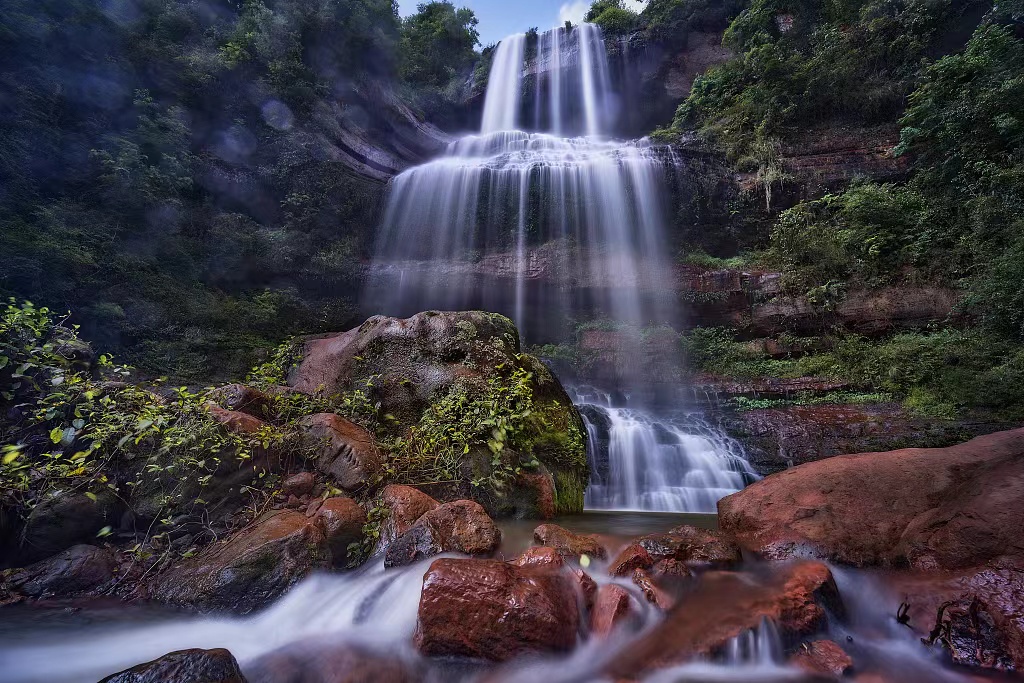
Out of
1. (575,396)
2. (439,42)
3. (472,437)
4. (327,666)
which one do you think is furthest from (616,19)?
(327,666)

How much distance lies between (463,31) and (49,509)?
2575cm

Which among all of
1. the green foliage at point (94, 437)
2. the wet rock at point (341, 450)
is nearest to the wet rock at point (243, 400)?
the green foliage at point (94, 437)

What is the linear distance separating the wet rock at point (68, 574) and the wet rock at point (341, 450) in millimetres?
1735

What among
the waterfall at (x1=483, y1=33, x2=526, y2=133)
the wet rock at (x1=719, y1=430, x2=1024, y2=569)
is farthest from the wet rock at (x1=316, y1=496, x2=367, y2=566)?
the waterfall at (x1=483, y1=33, x2=526, y2=133)

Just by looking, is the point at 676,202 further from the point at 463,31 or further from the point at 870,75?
the point at 463,31

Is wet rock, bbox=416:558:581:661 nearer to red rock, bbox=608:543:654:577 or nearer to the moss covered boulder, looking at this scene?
red rock, bbox=608:543:654:577

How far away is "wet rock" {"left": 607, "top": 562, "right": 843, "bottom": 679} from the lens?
244 centimetres

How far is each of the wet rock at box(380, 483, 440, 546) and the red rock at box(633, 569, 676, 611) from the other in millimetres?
1798

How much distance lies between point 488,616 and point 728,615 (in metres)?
1.46

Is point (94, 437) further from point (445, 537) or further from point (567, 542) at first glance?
point (567, 542)

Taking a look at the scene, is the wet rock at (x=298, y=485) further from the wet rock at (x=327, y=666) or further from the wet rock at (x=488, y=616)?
the wet rock at (x=488, y=616)

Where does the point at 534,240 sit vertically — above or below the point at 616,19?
below

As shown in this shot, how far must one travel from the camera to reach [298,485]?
4.33 m

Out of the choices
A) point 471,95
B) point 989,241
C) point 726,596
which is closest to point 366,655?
point 726,596
